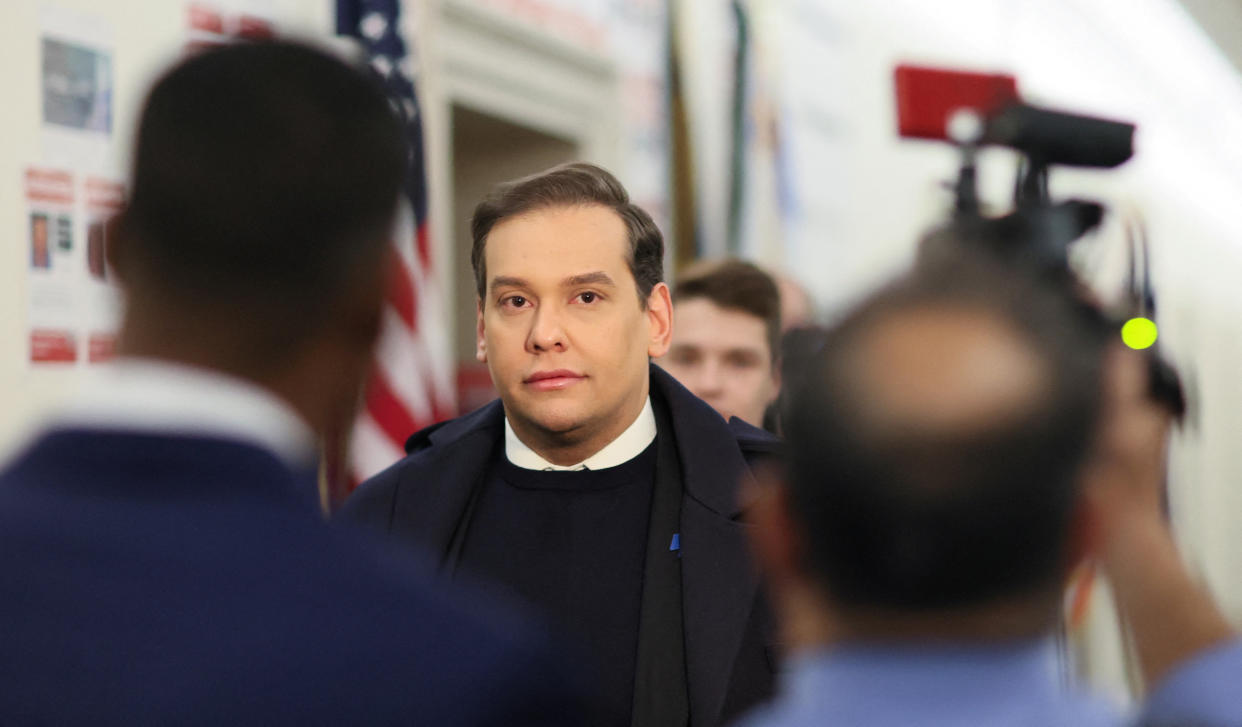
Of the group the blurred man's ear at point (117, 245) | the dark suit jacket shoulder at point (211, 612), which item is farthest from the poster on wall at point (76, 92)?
the dark suit jacket shoulder at point (211, 612)

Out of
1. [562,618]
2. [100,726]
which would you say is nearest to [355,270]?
[100,726]

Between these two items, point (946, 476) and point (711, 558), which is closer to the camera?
point (946, 476)

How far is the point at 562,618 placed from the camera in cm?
207

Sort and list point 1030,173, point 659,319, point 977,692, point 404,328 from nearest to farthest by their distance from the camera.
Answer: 1. point 977,692
2. point 1030,173
3. point 659,319
4. point 404,328

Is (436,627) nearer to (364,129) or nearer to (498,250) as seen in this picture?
(364,129)

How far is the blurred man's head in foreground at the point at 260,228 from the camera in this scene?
0.93 metres

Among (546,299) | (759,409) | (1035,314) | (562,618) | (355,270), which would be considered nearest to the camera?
(1035,314)

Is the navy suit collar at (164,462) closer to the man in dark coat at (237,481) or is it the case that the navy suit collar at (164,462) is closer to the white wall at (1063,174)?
the man in dark coat at (237,481)

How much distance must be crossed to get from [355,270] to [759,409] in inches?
88.0

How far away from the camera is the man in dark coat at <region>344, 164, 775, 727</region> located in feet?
6.58

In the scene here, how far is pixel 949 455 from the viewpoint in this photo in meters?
0.77

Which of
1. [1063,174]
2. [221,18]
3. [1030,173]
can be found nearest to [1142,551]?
[1030,173]

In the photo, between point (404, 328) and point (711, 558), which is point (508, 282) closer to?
point (711, 558)

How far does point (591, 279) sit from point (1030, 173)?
1.14 metres
